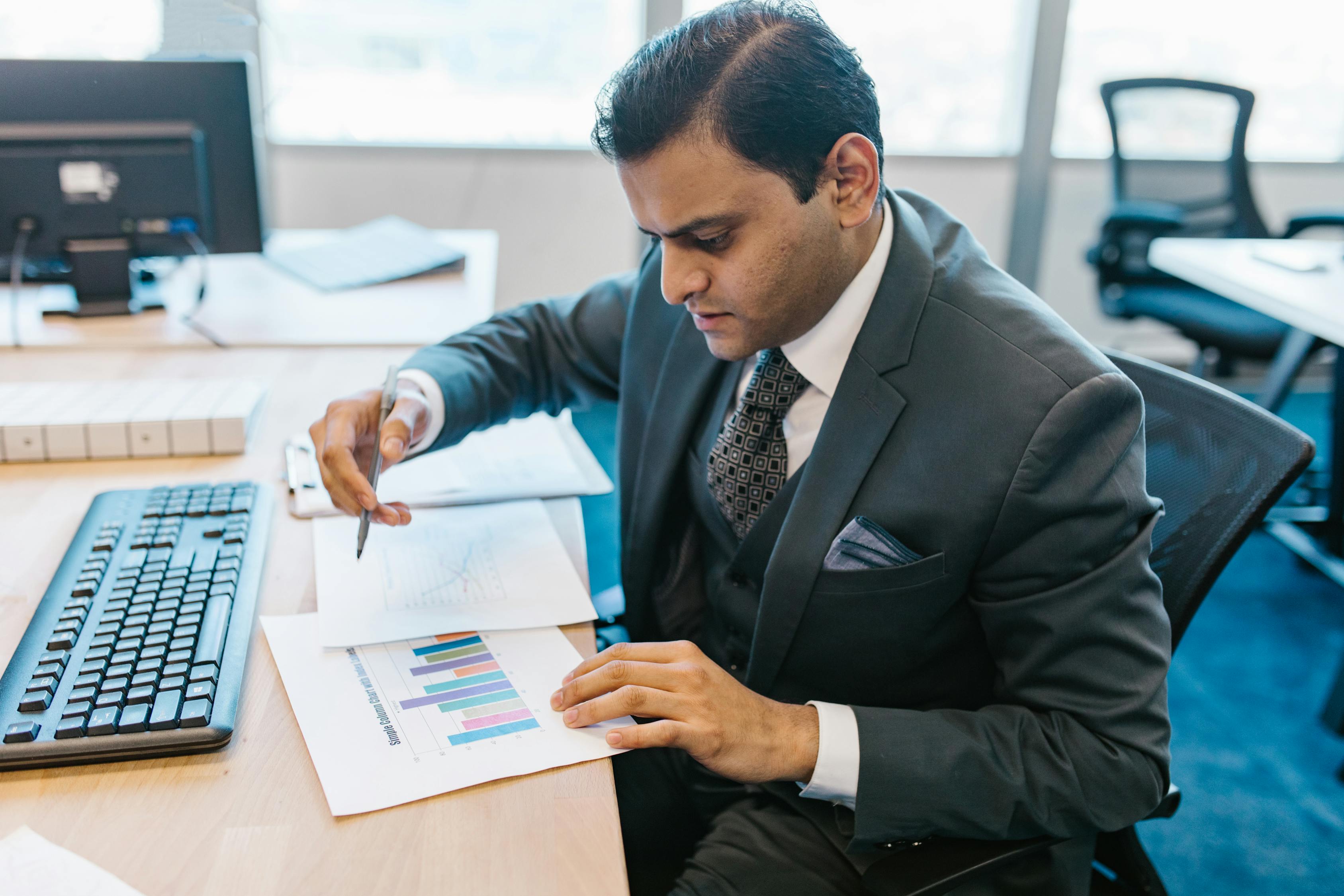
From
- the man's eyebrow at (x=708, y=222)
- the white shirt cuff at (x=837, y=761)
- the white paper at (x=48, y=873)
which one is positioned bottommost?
the white shirt cuff at (x=837, y=761)

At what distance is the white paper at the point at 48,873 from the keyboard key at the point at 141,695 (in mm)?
115

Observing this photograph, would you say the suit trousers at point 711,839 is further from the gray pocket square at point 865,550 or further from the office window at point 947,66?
the office window at point 947,66

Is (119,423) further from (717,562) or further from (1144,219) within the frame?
(1144,219)

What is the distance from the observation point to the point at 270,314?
71.4 inches

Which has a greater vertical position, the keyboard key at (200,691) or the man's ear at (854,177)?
the man's ear at (854,177)

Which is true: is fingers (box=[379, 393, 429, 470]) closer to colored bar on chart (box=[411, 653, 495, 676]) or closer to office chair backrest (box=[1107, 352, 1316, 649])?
colored bar on chart (box=[411, 653, 495, 676])

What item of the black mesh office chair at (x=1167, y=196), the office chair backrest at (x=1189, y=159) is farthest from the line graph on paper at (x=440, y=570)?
the office chair backrest at (x=1189, y=159)

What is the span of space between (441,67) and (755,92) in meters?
2.81

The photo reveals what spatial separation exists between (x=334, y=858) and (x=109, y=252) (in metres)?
1.53

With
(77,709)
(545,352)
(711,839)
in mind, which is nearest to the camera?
(77,709)

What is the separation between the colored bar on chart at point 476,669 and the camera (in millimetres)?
854

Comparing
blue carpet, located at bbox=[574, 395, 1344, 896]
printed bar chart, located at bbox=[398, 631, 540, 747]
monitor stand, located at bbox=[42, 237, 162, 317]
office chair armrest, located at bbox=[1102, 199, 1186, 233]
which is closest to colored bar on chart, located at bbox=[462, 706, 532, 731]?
printed bar chart, located at bbox=[398, 631, 540, 747]

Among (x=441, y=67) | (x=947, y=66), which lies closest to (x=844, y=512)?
(x=441, y=67)

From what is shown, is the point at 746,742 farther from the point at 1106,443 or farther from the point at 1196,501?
the point at 1196,501
